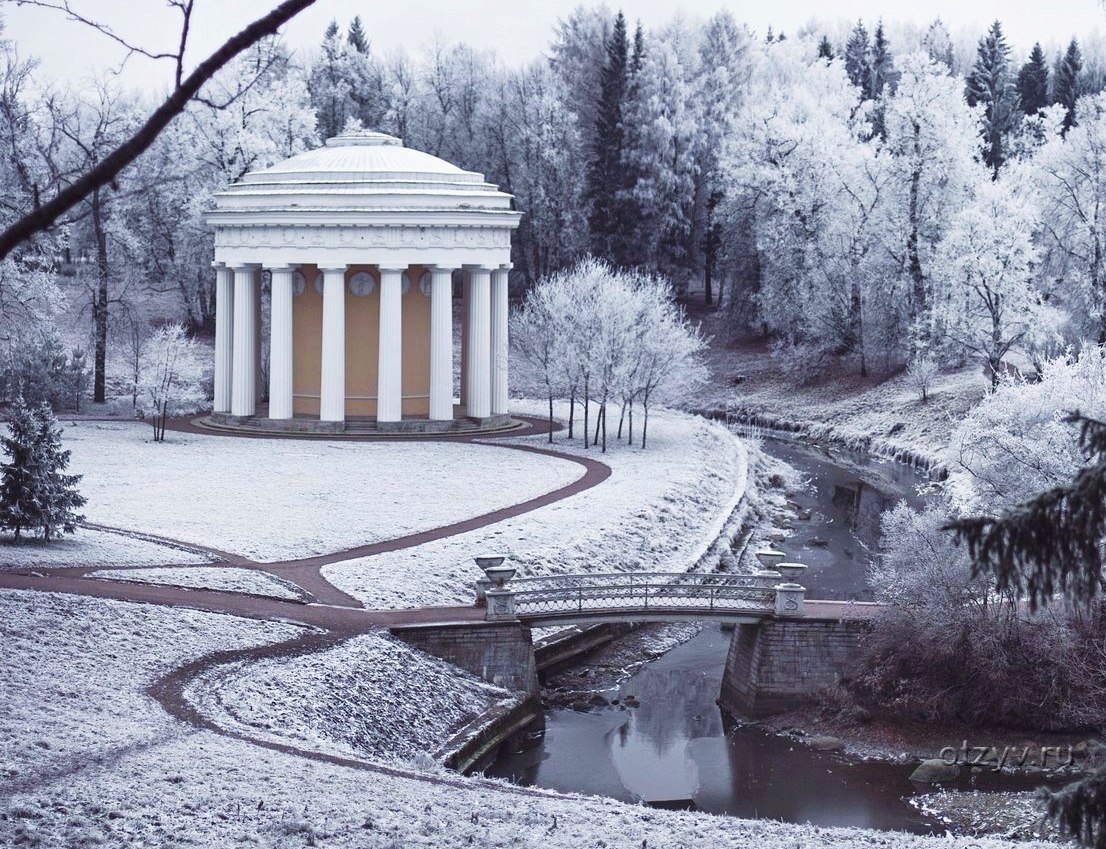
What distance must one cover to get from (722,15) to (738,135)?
13991 millimetres

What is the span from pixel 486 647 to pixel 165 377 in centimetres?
2756

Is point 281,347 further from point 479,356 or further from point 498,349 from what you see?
point 498,349

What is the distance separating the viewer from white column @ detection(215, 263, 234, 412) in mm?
56906

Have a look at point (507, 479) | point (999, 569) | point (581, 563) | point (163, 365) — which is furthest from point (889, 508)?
point (999, 569)

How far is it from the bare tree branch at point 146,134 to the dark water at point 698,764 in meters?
16.2

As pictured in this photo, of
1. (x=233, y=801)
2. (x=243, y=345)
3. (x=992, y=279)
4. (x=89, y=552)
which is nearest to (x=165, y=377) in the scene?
(x=243, y=345)

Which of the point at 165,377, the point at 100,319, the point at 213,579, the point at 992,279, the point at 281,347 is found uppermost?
the point at 992,279

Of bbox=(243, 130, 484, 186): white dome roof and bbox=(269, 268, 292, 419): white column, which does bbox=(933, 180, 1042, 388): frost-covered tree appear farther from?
bbox=(269, 268, 292, 419): white column

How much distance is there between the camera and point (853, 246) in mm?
71188

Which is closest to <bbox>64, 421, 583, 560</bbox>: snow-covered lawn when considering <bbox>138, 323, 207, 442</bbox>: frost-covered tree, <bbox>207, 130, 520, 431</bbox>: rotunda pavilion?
<bbox>138, 323, 207, 442</bbox>: frost-covered tree

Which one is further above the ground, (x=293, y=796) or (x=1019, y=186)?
(x=1019, y=186)

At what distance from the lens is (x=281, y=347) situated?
5444cm

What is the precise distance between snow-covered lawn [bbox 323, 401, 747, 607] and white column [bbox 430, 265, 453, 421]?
347 cm

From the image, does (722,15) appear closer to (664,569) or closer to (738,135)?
(738,135)
